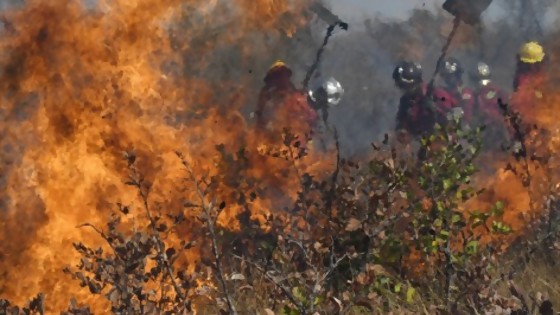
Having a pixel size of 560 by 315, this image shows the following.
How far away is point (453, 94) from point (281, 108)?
3.23 metres

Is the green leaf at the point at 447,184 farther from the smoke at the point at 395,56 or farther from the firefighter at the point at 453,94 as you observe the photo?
the smoke at the point at 395,56

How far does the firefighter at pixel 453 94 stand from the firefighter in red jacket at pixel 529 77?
2.18 feet

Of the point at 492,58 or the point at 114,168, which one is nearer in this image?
the point at 114,168

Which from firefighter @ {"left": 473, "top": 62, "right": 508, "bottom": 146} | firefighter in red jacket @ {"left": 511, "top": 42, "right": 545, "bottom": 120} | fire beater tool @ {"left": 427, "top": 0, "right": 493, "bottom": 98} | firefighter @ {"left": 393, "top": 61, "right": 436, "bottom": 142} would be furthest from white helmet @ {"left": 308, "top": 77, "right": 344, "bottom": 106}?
firefighter in red jacket @ {"left": 511, "top": 42, "right": 545, "bottom": 120}

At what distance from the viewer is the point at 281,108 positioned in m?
8.38

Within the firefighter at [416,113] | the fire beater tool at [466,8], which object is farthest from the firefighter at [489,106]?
the firefighter at [416,113]

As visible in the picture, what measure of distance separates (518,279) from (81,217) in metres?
3.46

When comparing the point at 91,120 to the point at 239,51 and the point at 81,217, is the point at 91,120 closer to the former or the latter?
the point at 81,217

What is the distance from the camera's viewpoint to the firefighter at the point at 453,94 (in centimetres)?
893

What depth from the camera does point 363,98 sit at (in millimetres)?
30031

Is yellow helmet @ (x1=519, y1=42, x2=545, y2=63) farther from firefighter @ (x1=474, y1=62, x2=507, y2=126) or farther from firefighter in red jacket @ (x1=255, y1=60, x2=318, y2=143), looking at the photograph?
firefighter in red jacket @ (x1=255, y1=60, x2=318, y2=143)

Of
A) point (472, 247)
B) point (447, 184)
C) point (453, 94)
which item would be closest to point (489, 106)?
point (453, 94)

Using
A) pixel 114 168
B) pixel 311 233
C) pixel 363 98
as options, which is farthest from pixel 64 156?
pixel 363 98

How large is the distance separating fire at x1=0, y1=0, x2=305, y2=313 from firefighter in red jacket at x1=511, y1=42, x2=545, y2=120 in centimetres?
485
